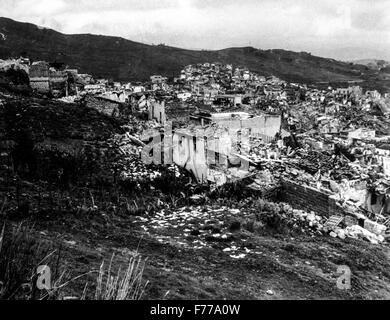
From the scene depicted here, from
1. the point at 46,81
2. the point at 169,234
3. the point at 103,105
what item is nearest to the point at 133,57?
the point at 46,81

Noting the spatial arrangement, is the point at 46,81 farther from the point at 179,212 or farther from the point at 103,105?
the point at 179,212

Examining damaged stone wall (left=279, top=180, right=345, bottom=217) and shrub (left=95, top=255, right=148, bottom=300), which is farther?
damaged stone wall (left=279, top=180, right=345, bottom=217)

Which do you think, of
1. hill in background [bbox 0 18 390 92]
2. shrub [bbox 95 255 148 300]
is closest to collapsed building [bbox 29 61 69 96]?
shrub [bbox 95 255 148 300]

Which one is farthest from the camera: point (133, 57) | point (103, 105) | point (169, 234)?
point (133, 57)

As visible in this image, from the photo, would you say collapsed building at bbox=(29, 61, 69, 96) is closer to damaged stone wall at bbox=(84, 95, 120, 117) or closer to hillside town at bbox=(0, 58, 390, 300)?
hillside town at bbox=(0, 58, 390, 300)

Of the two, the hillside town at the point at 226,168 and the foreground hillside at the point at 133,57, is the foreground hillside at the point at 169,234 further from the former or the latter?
the foreground hillside at the point at 133,57
